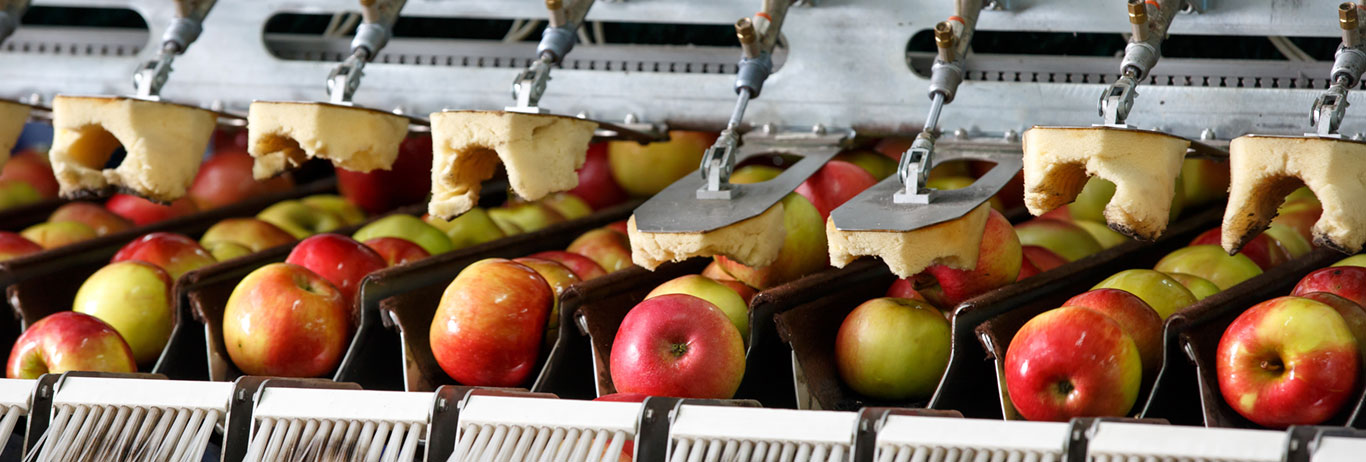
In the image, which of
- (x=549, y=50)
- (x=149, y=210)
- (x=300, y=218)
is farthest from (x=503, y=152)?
(x=149, y=210)

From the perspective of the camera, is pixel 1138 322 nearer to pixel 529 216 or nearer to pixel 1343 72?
pixel 1343 72

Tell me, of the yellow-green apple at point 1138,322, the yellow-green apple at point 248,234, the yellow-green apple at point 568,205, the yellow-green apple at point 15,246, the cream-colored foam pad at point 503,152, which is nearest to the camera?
the yellow-green apple at point 1138,322

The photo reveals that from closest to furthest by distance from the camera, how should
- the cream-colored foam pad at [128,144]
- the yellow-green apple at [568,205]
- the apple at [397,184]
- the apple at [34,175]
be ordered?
the cream-colored foam pad at [128,144]
the yellow-green apple at [568,205]
the apple at [397,184]
the apple at [34,175]

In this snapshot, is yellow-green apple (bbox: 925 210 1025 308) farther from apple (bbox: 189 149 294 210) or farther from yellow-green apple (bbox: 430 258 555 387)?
apple (bbox: 189 149 294 210)

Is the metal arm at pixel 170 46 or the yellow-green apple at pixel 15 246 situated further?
the yellow-green apple at pixel 15 246

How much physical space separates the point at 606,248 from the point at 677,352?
17.4 inches

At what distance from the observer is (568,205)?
2.13m

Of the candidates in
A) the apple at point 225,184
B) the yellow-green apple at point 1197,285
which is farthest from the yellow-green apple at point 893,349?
the apple at point 225,184

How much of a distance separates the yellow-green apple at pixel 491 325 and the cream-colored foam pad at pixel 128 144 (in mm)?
413

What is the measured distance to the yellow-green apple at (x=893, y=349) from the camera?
1.39m

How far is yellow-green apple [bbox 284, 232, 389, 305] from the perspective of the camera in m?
1.68

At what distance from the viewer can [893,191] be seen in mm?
1353

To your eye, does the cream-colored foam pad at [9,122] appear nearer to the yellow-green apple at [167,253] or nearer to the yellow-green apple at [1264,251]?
the yellow-green apple at [167,253]

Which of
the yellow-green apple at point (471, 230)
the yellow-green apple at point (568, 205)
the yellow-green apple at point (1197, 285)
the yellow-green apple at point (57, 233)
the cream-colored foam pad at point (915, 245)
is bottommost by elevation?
the yellow-green apple at point (57, 233)
